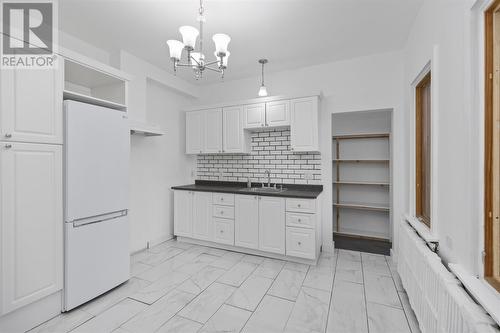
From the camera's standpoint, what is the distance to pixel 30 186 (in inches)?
71.8

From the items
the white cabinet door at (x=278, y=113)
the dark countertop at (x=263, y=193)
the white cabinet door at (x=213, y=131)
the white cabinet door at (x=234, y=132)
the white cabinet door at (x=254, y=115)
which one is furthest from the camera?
the white cabinet door at (x=213, y=131)

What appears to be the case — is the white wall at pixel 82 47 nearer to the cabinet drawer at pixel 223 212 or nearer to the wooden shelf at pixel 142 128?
the wooden shelf at pixel 142 128

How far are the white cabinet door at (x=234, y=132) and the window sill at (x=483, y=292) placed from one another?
117 inches

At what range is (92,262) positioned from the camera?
7.20 feet

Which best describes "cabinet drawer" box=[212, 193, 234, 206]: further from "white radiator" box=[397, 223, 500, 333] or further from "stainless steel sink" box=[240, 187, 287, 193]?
"white radiator" box=[397, 223, 500, 333]

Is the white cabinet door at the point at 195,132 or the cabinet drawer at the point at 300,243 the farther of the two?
the white cabinet door at the point at 195,132

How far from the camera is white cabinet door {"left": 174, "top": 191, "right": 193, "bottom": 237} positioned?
380cm

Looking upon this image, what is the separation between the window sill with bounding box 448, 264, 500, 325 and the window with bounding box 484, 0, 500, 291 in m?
0.04

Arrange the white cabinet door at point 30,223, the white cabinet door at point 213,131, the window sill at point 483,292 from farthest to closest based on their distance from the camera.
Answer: the white cabinet door at point 213,131 → the white cabinet door at point 30,223 → the window sill at point 483,292

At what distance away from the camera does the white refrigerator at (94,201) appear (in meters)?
2.05

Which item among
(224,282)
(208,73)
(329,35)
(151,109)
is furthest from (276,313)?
(208,73)

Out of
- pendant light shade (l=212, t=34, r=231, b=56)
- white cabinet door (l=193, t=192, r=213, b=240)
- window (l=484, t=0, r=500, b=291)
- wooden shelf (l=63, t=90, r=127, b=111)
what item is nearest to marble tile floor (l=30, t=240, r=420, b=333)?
white cabinet door (l=193, t=192, r=213, b=240)

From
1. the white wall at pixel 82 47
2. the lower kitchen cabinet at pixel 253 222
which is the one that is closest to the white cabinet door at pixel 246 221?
the lower kitchen cabinet at pixel 253 222

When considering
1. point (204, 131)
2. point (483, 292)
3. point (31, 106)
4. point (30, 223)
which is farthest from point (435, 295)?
point (204, 131)
